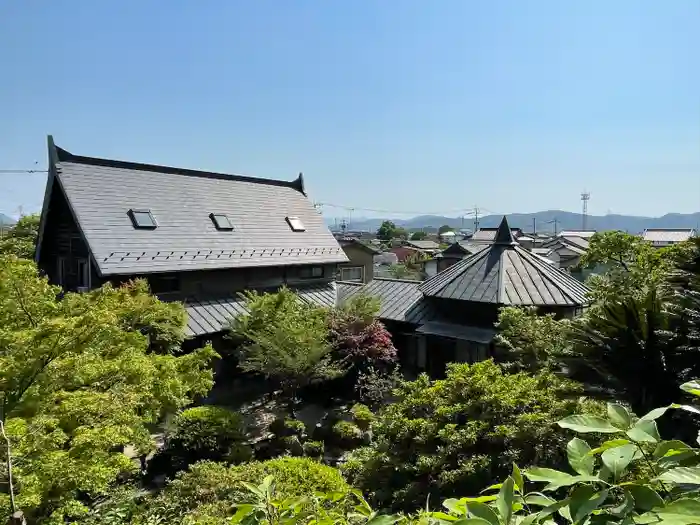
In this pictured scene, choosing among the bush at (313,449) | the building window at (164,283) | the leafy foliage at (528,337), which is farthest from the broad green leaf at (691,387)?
the building window at (164,283)

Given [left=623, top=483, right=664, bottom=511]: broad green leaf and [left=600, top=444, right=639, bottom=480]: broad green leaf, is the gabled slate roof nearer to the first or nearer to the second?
[left=600, top=444, right=639, bottom=480]: broad green leaf

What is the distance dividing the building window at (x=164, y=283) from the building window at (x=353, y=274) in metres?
10.4

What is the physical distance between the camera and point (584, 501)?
3.90 feet

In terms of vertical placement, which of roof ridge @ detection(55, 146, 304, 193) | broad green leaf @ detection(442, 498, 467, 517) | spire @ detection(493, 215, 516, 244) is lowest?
broad green leaf @ detection(442, 498, 467, 517)

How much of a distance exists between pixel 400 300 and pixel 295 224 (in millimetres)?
6424

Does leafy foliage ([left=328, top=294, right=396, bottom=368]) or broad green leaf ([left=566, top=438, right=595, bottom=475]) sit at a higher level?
broad green leaf ([left=566, top=438, right=595, bottom=475])

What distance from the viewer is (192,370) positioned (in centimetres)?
857

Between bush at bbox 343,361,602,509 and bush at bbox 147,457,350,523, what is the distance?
2.70 ft

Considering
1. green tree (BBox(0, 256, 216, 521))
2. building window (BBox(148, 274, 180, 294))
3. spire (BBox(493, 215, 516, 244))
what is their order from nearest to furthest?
green tree (BBox(0, 256, 216, 521)) → building window (BBox(148, 274, 180, 294)) → spire (BBox(493, 215, 516, 244))

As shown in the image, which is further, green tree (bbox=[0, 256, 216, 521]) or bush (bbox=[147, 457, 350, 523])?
bush (bbox=[147, 457, 350, 523])

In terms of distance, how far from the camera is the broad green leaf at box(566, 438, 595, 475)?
1298 mm

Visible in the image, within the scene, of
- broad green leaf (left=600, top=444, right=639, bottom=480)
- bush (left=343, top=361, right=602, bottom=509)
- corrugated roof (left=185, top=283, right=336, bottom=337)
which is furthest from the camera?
corrugated roof (left=185, top=283, right=336, bottom=337)

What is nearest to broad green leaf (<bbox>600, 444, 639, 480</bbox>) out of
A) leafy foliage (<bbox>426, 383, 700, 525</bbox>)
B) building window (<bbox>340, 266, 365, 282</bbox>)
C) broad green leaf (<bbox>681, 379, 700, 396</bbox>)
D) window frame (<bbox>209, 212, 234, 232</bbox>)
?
leafy foliage (<bbox>426, 383, 700, 525</bbox>)

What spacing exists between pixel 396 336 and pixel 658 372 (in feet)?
38.2
